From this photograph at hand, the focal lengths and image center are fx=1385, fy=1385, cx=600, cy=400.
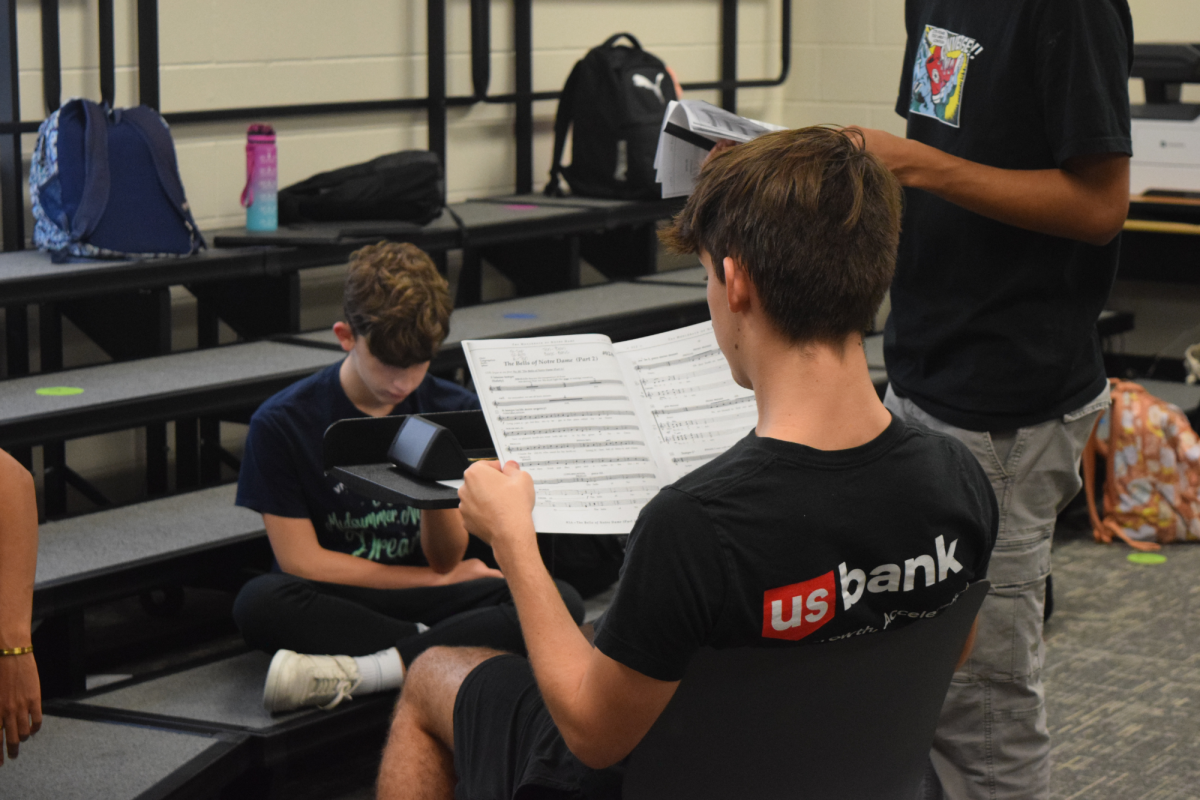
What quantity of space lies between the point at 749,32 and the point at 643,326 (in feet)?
6.48

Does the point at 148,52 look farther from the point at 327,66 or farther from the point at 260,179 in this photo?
the point at 327,66

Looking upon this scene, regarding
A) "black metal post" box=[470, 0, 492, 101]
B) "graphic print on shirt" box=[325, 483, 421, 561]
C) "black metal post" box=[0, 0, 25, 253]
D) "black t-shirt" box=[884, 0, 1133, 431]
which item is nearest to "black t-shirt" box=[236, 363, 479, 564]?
"graphic print on shirt" box=[325, 483, 421, 561]

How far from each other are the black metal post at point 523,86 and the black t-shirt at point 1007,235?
2719 millimetres

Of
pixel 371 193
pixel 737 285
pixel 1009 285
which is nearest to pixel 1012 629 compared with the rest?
pixel 1009 285

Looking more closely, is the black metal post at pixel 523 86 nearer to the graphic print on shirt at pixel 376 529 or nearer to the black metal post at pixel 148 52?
the black metal post at pixel 148 52

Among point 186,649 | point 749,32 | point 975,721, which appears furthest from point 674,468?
point 749,32

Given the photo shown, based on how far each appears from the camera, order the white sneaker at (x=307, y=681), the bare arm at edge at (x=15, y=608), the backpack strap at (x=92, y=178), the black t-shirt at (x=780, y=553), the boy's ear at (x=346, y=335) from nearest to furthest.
A: the black t-shirt at (x=780, y=553) < the bare arm at edge at (x=15, y=608) < the white sneaker at (x=307, y=681) < the boy's ear at (x=346, y=335) < the backpack strap at (x=92, y=178)

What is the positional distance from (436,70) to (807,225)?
3.20 meters

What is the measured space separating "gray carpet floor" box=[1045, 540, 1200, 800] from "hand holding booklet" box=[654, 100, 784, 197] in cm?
138

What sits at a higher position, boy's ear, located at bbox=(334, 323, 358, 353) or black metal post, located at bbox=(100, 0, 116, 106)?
black metal post, located at bbox=(100, 0, 116, 106)

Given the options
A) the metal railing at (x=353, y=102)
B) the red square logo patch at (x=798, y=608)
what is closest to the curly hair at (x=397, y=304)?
the red square logo patch at (x=798, y=608)

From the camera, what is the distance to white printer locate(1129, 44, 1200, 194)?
13.3 ft

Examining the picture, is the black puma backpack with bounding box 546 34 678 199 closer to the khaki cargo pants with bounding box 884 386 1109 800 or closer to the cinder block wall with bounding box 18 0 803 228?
the cinder block wall with bounding box 18 0 803 228

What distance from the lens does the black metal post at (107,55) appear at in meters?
3.27
